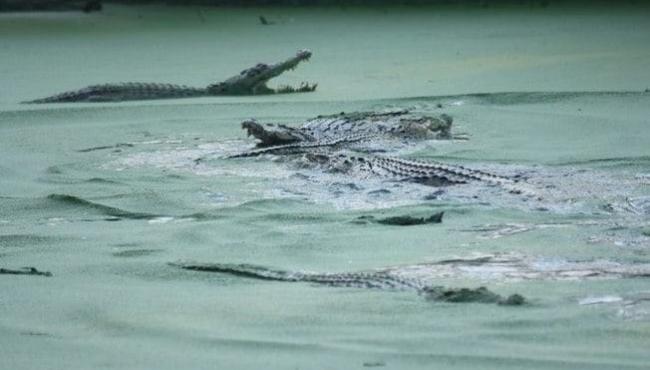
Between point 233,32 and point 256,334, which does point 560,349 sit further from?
point 233,32

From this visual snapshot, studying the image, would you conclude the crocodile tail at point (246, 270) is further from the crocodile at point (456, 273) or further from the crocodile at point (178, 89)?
the crocodile at point (178, 89)

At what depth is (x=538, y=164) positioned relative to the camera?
191 inches

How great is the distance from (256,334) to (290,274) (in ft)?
1.60

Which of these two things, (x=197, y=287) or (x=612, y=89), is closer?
(x=197, y=287)

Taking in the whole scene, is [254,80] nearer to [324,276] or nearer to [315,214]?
[315,214]

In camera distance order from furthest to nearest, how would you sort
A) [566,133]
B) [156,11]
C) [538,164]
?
[156,11]
[566,133]
[538,164]

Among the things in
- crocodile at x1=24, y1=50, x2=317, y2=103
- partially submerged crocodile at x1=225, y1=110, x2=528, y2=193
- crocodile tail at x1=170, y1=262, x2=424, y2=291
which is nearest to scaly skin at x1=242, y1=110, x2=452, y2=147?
partially submerged crocodile at x1=225, y1=110, x2=528, y2=193

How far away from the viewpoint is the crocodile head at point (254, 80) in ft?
22.8

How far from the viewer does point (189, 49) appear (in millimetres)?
9016

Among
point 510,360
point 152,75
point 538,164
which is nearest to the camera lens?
point 510,360

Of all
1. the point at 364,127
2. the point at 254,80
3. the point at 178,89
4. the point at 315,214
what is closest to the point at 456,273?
the point at 315,214

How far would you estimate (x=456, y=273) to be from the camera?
131 inches

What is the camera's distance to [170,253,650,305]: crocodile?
3174mm

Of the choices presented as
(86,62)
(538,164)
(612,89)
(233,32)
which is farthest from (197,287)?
(233,32)
